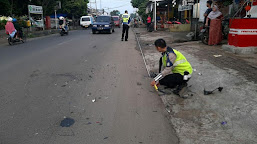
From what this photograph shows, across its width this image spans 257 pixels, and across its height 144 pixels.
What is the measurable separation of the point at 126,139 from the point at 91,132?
1.71 feet

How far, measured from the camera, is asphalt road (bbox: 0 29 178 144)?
3084 millimetres

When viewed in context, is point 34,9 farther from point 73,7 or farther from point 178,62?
point 178,62

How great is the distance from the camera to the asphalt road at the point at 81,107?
10.1 feet

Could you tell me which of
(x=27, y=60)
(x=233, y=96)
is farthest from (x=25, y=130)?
(x=27, y=60)

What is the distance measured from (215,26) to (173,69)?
5.71 m

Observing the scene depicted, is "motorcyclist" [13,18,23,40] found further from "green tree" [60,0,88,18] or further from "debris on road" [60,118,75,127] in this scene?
"green tree" [60,0,88,18]

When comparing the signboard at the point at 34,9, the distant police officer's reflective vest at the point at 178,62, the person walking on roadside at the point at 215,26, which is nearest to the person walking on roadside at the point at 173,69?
the distant police officer's reflective vest at the point at 178,62

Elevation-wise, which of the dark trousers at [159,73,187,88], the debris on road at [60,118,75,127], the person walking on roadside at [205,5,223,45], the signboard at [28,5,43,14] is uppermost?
the signboard at [28,5,43,14]

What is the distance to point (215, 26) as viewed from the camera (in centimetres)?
937

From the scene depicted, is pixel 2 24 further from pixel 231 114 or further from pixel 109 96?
pixel 231 114

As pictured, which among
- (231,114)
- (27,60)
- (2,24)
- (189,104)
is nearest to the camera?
(231,114)

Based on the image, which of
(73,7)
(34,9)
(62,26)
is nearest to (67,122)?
(62,26)

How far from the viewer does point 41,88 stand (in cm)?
505

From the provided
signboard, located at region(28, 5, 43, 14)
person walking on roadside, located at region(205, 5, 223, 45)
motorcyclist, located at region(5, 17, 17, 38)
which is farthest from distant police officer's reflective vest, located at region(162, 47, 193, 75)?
signboard, located at region(28, 5, 43, 14)
